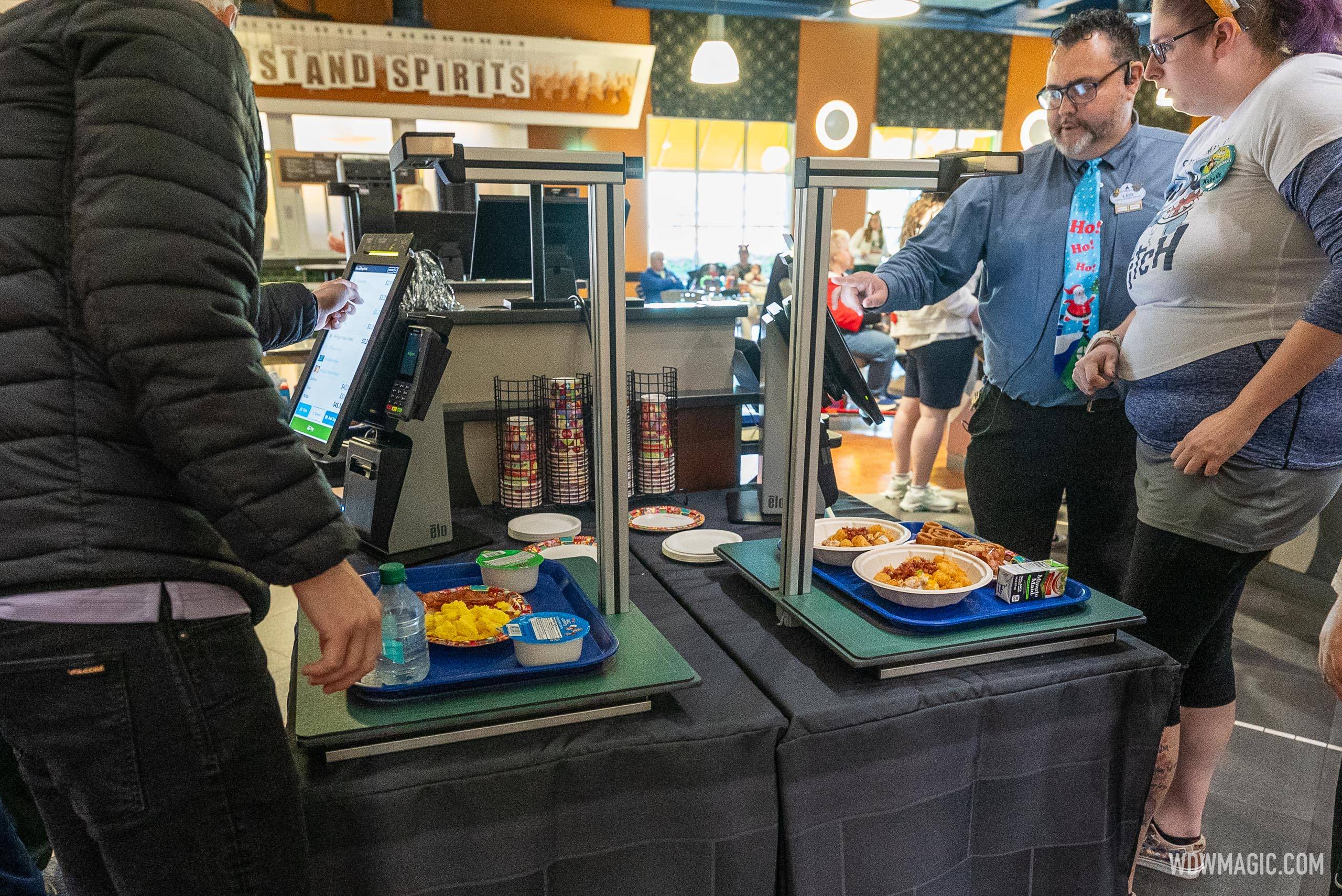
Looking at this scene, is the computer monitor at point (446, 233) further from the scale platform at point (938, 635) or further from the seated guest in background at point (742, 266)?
the seated guest in background at point (742, 266)

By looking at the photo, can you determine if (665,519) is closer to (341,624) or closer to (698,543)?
(698,543)

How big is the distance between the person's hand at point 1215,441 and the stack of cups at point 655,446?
99cm

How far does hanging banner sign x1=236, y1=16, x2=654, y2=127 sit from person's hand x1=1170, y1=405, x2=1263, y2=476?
7.71 metres

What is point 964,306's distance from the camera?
12.3 ft

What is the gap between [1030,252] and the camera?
1.74 metres

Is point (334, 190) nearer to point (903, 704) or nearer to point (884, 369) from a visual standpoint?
point (903, 704)

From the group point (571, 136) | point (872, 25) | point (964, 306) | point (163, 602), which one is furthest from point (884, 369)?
point (163, 602)

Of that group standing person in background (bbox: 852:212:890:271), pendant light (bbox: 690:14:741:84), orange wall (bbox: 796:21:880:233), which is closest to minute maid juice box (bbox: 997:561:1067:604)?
pendant light (bbox: 690:14:741:84)

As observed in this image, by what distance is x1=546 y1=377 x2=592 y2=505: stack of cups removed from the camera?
1.78 metres

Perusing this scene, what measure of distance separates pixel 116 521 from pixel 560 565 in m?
0.66

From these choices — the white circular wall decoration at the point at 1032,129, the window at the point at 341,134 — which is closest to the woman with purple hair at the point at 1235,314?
the window at the point at 341,134

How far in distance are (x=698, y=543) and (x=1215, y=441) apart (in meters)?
0.83

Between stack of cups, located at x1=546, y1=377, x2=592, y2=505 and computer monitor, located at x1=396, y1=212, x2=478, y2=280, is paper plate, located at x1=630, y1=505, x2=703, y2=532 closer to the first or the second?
stack of cups, located at x1=546, y1=377, x2=592, y2=505

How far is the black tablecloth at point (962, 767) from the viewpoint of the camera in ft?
3.23
